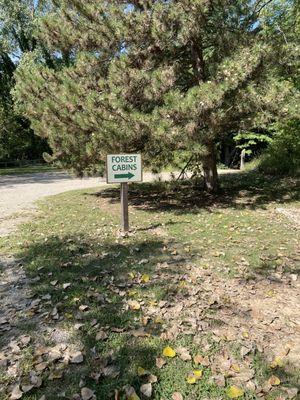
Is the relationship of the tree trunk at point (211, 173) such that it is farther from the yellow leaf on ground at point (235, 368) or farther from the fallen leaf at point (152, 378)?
the fallen leaf at point (152, 378)

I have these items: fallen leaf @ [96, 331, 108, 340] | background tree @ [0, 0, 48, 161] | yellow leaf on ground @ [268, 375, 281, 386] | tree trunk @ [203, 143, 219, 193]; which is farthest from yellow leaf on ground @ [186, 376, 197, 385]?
background tree @ [0, 0, 48, 161]

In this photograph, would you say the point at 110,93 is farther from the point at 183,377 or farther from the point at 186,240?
the point at 183,377

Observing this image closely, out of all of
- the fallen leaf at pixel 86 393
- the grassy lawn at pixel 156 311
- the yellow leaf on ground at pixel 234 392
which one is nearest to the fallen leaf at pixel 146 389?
the grassy lawn at pixel 156 311

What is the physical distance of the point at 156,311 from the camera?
3.37m

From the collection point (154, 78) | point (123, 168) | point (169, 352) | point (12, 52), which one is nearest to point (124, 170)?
point (123, 168)

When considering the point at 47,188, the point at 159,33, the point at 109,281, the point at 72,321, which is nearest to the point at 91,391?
the point at 72,321

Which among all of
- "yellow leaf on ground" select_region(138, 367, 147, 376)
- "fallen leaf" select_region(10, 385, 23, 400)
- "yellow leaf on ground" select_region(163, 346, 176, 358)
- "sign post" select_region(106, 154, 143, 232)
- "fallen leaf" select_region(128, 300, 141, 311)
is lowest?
"fallen leaf" select_region(10, 385, 23, 400)

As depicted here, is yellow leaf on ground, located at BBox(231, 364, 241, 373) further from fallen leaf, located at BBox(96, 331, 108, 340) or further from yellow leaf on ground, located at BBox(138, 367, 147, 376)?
fallen leaf, located at BBox(96, 331, 108, 340)

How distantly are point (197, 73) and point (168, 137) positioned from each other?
2.49 m

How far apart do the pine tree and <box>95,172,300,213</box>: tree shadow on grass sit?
1291mm

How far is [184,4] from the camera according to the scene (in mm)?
6754

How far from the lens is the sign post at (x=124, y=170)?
562 centimetres

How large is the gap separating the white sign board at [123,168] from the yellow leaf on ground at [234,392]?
3749 millimetres

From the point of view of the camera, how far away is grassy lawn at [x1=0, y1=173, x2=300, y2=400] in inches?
97.2
